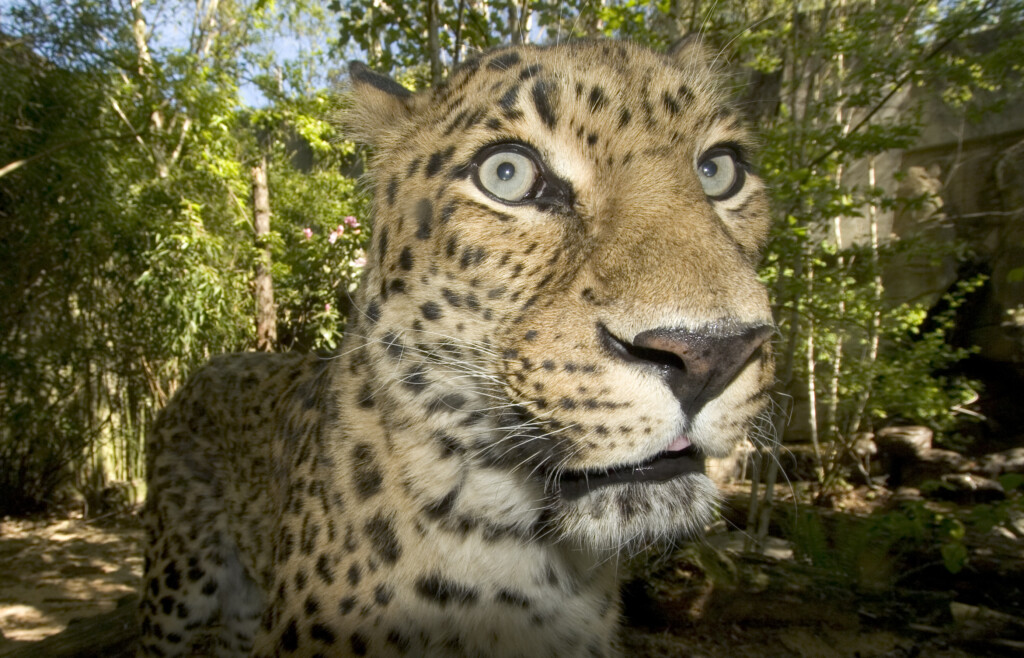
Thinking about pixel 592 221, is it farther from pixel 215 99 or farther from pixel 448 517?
pixel 215 99

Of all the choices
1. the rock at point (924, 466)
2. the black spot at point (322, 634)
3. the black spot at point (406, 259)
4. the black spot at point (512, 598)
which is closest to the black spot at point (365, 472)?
the black spot at point (322, 634)

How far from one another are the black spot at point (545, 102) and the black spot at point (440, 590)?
4.84 ft

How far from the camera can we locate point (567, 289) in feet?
5.66

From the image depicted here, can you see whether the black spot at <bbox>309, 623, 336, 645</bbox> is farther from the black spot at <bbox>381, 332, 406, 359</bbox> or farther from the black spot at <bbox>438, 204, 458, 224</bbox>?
the black spot at <bbox>438, 204, 458, 224</bbox>

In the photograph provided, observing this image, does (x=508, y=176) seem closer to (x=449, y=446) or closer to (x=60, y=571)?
(x=449, y=446)

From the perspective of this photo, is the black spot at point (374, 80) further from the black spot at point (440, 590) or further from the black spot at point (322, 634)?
the black spot at point (322, 634)

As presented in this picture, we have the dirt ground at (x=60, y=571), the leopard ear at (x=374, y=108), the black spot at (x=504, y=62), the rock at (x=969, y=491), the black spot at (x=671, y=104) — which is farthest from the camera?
the rock at (x=969, y=491)

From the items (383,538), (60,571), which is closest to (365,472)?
(383,538)

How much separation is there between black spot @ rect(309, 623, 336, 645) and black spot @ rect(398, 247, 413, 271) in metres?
1.19

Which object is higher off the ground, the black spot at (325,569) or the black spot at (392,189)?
the black spot at (392,189)

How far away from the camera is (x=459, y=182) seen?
81.4 inches

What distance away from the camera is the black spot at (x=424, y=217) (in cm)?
210

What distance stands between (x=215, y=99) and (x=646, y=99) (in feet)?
27.6

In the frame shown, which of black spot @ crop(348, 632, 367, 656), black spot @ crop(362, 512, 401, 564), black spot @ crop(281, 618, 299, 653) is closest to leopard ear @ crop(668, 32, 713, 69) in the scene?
black spot @ crop(362, 512, 401, 564)
